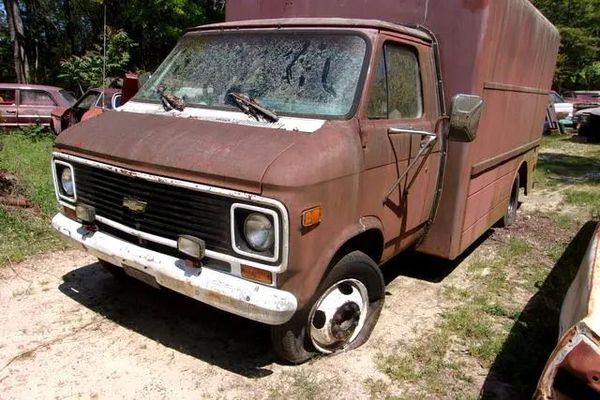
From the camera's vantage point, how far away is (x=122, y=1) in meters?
21.8

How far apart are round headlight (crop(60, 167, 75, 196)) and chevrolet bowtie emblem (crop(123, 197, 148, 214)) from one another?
0.68m

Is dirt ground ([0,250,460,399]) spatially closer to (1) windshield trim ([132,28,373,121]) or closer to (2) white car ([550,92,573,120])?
(1) windshield trim ([132,28,373,121])

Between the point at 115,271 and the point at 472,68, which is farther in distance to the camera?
the point at 115,271

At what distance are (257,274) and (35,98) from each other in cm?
1294

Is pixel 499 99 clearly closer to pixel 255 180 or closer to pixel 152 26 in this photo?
pixel 255 180

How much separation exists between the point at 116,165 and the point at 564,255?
192 inches

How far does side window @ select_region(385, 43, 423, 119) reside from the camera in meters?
3.73

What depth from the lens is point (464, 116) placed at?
3.50 meters

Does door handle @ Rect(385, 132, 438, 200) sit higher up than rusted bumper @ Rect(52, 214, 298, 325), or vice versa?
door handle @ Rect(385, 132, 438, 200)

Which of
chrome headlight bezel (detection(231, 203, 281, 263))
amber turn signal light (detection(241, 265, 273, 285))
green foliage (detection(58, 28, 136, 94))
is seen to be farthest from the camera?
green foliage (detection(58, 28, 136, 94))

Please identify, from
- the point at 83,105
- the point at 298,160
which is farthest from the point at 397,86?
the point at 83,105

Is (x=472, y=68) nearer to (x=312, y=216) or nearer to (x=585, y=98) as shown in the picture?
(x=312, y=216)

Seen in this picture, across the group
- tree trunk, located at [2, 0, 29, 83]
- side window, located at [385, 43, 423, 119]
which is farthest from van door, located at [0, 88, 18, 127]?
side window, located at [385, 43, 423, 119]

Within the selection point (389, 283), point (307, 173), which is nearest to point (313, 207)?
point (307, 173)
